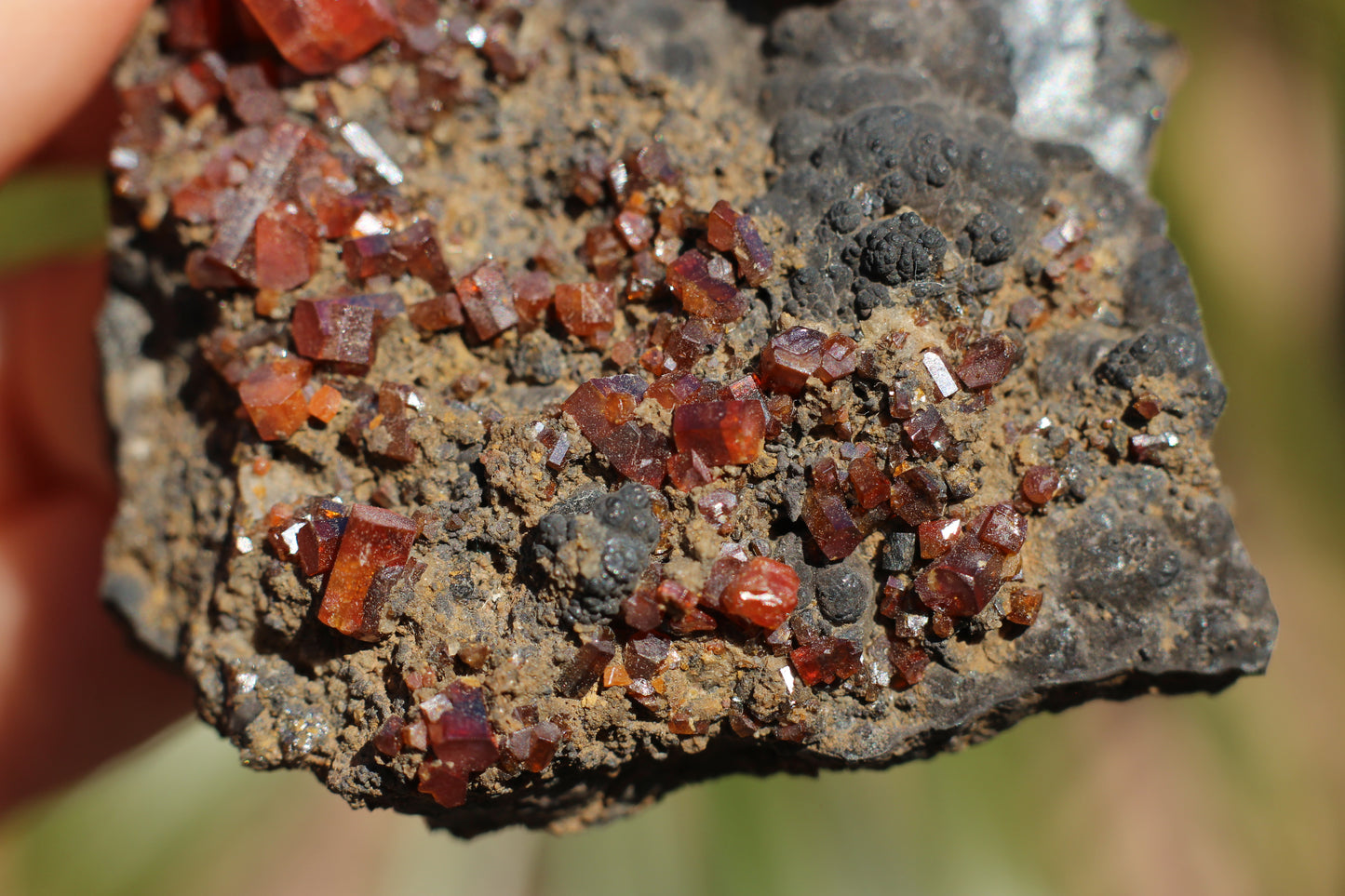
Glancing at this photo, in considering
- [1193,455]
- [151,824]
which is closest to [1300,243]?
[1193,455]

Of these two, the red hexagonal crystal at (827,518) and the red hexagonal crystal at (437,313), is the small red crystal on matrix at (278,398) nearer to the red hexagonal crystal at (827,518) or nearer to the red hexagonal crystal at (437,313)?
the red hexagonal crystal at (437,313)

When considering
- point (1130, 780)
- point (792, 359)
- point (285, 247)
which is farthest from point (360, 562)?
point (1130, 780)

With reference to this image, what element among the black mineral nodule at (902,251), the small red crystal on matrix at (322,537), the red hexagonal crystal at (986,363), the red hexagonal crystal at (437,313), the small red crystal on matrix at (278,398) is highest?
the black mineral nodule at (902,251)

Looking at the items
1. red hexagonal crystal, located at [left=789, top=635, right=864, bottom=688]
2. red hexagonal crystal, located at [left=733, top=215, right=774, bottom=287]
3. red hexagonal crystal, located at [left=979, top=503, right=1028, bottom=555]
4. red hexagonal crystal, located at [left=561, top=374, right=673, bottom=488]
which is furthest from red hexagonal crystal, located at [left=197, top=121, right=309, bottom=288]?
red hexagonal crystal, located at [left=979, top=503, right=1028, bottom=555]

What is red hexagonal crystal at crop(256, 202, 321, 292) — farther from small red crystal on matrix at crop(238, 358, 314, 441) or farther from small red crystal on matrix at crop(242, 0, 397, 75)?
small red crystal on matrix at crop(242, 0, 397, 75)

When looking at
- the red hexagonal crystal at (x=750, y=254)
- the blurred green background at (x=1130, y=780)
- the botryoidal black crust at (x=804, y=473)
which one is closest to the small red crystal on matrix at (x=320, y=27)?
the botryoidal black crust at (x=804, y=473)
